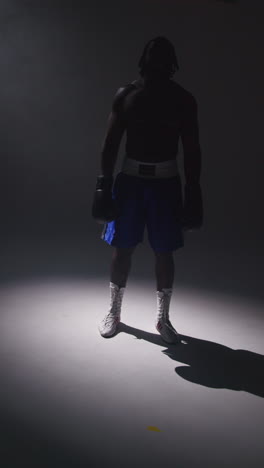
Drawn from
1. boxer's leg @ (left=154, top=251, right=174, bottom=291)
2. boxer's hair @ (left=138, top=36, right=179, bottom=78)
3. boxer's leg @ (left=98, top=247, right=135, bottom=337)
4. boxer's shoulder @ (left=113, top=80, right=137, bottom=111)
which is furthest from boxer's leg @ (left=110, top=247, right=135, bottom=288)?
boxer's hair @ (left=138, top=36, right=179, bottom=78)

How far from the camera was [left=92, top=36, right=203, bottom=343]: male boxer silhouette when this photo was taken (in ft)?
7.33

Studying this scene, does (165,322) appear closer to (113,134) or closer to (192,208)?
(192,208)

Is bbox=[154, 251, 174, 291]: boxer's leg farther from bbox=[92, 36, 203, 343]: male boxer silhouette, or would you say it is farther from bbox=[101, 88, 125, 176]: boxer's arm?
Answer: bbox=[101, 88, 125, 176]: boxer's arm

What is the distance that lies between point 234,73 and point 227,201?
1267mm

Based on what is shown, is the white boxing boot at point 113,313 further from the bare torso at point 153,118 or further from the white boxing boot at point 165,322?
the bare torso at point 153,118

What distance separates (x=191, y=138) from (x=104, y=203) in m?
0.51

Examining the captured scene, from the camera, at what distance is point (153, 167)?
229 cm

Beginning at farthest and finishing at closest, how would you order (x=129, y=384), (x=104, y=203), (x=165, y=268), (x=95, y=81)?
(x=95, y=81)
(x=165, y=268)
(x=104, y=203)
(x=129, y=384)

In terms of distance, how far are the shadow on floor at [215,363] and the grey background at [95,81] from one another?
2.34 m

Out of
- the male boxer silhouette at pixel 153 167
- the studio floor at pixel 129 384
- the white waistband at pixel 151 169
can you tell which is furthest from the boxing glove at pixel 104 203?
the studio floor at pixel 129 384

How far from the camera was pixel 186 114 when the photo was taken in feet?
7.45

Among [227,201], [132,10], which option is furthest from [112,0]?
[227,201]

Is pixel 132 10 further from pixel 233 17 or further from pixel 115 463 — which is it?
pixel 115 463

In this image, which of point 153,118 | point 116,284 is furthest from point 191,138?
point 116,284
